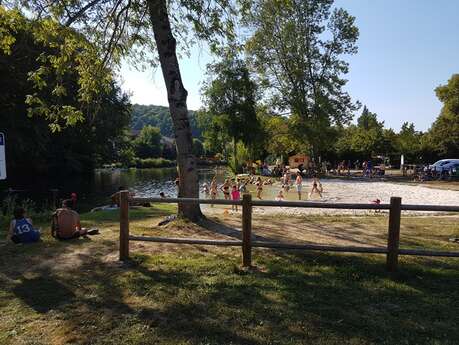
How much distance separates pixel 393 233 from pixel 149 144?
115488mm

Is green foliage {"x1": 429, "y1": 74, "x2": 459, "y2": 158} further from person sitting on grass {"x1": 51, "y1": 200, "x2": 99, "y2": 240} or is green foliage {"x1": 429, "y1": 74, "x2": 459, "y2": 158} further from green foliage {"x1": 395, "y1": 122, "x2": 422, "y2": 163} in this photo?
person sitting on grass {"x1": 51, "y1": 200, "x2": 99, "y2": 240}

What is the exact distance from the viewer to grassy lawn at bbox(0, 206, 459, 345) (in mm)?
4809

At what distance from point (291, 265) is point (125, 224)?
2785 mm

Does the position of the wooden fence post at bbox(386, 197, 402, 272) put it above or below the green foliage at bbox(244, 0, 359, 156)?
below

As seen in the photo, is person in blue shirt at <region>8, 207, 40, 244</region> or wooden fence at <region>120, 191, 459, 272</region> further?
person in blue shirt at <region>8, 207, 40, 244</region>

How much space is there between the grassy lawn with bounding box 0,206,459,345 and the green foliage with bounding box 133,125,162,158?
108189 millimetres

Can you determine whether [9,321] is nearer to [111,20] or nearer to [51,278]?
[51,278]

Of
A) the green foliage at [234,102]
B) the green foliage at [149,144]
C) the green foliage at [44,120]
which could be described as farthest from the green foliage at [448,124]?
the green foliage at [149,144]

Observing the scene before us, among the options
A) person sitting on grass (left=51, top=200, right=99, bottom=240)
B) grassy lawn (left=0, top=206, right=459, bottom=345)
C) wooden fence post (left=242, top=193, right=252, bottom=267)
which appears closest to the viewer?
grassy lawn (left=0, top=206, right=459, bottom=345)

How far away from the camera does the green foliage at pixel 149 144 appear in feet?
382

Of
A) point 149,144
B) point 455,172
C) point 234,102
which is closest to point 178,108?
point 455,172

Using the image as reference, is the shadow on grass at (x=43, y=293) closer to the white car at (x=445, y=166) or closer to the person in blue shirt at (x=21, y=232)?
the person in blue shirt at (x=21, y=232)

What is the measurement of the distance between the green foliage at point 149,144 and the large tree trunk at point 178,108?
346 feet

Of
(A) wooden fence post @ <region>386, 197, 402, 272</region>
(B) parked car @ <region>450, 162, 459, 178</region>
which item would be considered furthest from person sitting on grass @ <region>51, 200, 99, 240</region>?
(B) parked car @ <region>450, 162, 459, 178</region>
